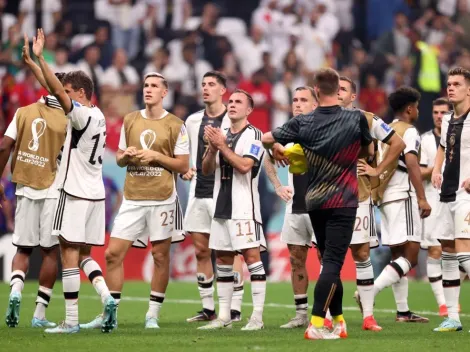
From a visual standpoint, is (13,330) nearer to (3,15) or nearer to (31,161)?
(31,161)

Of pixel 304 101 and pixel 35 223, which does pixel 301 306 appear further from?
pixel 35 223

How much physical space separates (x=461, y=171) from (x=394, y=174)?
1968 mm

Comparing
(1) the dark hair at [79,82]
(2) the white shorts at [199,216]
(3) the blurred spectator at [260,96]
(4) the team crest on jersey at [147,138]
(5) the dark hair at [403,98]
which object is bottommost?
(2) the white shorts at [199,216]

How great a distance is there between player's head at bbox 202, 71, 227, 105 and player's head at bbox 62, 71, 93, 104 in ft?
6.33

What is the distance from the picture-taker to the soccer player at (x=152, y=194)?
35.2ft

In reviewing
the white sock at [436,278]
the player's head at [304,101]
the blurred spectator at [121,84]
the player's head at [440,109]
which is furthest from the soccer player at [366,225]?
the blurred spectator at [121,84]

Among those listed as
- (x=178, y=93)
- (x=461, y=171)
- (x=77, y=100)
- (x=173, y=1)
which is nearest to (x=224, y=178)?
(x=77, y=100)

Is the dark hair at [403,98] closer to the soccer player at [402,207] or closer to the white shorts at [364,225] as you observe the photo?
the soccer player at [402,207]

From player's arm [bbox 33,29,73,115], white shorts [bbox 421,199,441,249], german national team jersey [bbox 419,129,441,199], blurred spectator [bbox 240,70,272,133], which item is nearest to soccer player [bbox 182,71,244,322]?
player's arm [bbox 33,29,73,115]

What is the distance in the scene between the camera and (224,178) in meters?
10.5

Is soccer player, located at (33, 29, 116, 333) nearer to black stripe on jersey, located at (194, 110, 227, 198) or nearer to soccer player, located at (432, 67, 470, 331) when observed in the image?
black stripe on jersey, located at (194, 110, 227, 198)

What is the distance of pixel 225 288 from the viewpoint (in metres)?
10.5

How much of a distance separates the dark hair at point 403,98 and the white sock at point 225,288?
9.35 feet

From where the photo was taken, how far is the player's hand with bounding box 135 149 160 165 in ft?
34.3
